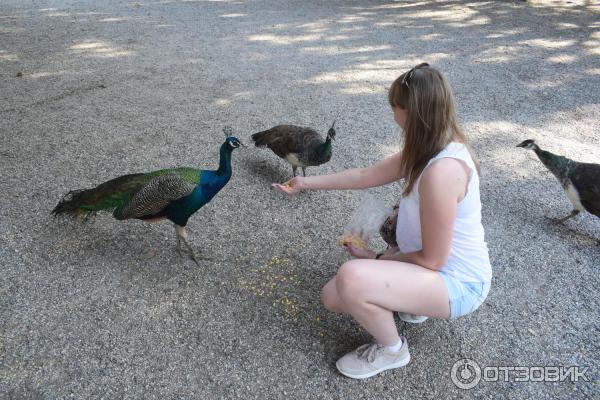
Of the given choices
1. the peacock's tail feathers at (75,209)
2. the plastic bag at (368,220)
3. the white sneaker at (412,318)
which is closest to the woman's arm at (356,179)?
the plastic bag at (368,220)

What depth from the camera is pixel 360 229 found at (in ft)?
8.11

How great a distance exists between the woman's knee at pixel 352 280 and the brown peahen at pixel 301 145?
165 cm

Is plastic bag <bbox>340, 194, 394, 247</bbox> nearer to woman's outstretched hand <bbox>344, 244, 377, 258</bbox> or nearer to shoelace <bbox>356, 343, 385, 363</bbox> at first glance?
woman's outstretched hand <bbox>344, 244, 377, 258</bbox>

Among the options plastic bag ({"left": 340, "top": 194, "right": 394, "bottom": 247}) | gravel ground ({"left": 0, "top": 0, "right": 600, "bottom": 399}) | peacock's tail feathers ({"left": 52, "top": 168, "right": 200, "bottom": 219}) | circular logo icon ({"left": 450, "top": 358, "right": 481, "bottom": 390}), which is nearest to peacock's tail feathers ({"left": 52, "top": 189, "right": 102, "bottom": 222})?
peacock's tail feathers ({"left": 52, "top": 168, "right": 200, "bottom": 219})

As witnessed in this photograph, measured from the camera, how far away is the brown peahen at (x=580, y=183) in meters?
3.20

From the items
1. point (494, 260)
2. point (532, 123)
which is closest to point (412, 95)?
point (494, 260)

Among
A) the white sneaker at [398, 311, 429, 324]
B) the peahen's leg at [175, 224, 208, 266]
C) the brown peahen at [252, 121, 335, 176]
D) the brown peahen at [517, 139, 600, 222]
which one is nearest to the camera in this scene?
the white sneaker at [398, 311, 429, 324]

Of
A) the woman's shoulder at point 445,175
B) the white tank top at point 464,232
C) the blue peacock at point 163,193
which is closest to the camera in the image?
the woman's shoulder at point 445,175

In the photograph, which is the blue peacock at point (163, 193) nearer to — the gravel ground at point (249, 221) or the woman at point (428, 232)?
the gravel ground at point (249, 221)

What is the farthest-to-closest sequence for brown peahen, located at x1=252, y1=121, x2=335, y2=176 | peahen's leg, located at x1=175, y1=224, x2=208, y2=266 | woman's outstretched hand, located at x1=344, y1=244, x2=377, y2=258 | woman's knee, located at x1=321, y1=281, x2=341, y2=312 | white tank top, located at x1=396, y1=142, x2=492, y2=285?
brown peahen, located at x1=252, y1=121, x2=335, y2=176, peahen's leg, located at x1=175, y1=224, x2=208, y2=266, woman's outstretched hand, located at x1=344, y1=244, x2=377, y2=258, woman's knee, located at x1=321, y1=281, x2=341, y2=312, white tank top, located at x1=396, y1=142, x2=492, y2=285

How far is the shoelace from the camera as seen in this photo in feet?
7.22

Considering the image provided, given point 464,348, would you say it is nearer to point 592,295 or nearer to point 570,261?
point 592,295

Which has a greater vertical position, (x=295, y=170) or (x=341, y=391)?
(x=295, y=170)

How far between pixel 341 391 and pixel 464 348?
2.38 feet
